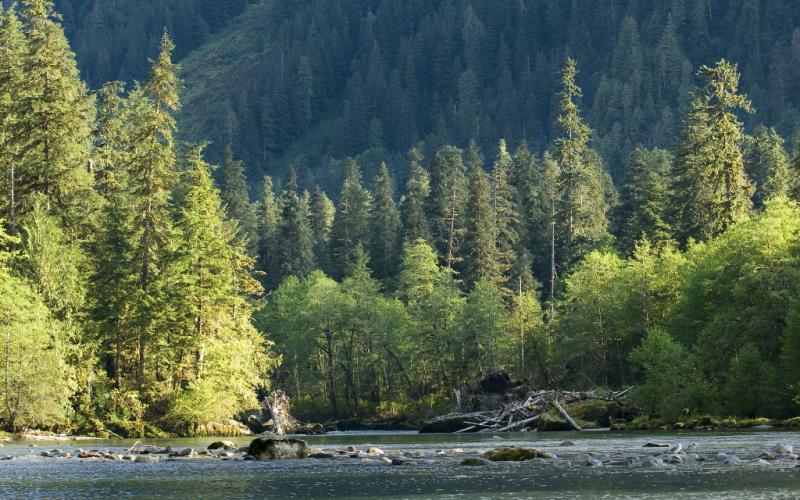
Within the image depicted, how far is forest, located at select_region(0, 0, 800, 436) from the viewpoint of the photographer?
65312 mm

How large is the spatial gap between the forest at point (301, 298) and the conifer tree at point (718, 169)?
0.76ft

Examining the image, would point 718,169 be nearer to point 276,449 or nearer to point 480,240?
point 480,240

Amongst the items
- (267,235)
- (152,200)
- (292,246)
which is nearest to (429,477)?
(152,200)

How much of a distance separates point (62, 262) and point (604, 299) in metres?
38.3

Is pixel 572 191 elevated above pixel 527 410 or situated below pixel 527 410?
above

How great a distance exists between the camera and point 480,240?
12306 centimetres

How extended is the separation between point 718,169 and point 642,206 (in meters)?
17.3

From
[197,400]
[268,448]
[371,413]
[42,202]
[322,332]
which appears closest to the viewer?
[268,448]

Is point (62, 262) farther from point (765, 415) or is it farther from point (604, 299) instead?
point (765, 415)

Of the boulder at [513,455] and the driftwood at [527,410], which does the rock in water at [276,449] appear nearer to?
the boulder at [513,455]

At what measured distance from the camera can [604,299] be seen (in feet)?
276

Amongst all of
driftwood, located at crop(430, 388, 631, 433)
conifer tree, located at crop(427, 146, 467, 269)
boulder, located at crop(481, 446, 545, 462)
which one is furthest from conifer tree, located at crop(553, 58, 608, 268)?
boulder, located at crop(481, 446, 545, 462)

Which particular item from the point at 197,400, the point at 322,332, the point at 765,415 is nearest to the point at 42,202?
the point at 197,400

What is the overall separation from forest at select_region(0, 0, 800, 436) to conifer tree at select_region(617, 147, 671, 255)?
1.68ft
